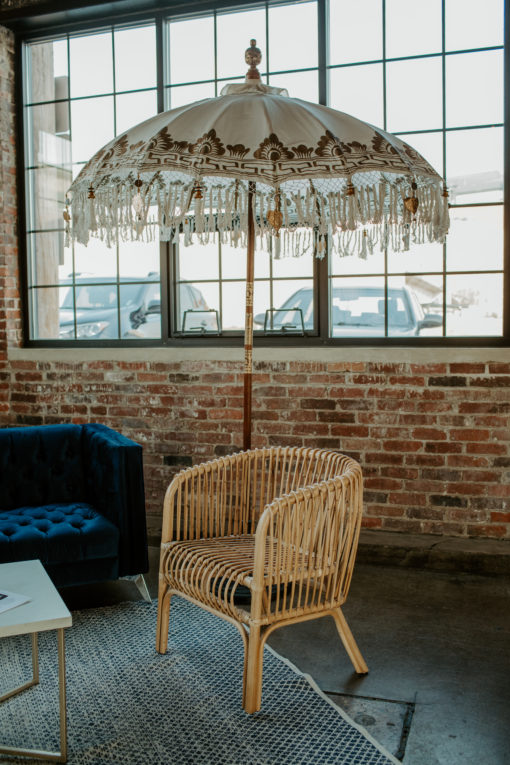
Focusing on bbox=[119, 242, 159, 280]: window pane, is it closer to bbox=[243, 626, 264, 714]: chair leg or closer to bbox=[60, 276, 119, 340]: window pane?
bbox=[60, 276, 119, 340]: window pane

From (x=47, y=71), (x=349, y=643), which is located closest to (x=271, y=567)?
(x=349, y=643)

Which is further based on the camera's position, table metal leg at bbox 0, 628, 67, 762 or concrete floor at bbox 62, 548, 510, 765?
concrete floor at bbox 62, 548, 510, 765

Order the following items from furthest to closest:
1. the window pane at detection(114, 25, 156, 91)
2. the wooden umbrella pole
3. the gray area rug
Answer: the window pane at detection(114, 25, 156, 91), the wooden umbrella pole, the gray area rug

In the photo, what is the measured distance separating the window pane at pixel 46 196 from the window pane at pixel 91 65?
0.55 metres

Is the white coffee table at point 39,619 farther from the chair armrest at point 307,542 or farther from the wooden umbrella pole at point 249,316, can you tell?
the wooden umbrella pole at point 249,316

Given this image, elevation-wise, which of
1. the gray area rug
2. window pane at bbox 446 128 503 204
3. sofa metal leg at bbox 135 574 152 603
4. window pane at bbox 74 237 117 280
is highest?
window pane at bbox 446 128 503 204

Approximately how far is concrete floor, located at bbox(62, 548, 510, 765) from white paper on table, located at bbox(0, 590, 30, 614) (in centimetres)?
112

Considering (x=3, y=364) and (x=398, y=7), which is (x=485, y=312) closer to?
(x=398, y=7)

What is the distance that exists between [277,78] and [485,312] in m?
1.92

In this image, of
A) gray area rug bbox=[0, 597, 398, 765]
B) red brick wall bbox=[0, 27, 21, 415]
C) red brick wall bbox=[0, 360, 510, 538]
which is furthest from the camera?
red brick wall bbox=[0, 27, 21, 415]

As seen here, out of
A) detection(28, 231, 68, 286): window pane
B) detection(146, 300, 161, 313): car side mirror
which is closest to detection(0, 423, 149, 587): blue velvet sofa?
detection(146, 300, 161, 313): car side mirror

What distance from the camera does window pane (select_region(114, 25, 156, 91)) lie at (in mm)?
4801

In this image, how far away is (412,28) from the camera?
13.9 feet

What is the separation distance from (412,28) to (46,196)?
2.64m
